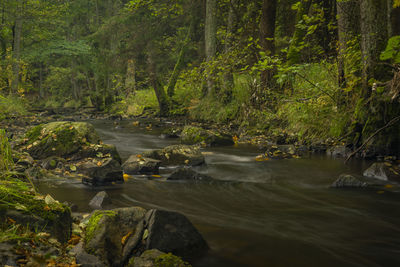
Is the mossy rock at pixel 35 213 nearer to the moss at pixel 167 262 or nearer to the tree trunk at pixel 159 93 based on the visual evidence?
the moss at pixel 167 262

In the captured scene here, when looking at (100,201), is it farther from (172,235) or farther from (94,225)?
(172,235)

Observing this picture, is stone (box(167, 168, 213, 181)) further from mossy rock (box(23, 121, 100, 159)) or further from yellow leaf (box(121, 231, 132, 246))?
yellow leaf (box(121, 231, 132, 246))

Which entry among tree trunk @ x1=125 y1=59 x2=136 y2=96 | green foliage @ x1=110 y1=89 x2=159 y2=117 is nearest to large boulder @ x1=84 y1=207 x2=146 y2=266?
green foliage @ x1=110 y1=89 x2=159 y2=117

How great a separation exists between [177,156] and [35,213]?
4.39 meters

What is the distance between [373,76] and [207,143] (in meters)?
4.68

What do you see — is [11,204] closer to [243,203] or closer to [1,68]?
[243,203]

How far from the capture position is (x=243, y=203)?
4.57 meters

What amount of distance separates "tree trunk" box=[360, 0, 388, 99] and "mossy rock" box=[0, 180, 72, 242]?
247 inches

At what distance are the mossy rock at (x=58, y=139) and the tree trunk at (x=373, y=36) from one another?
611 cm

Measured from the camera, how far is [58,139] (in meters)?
7.02

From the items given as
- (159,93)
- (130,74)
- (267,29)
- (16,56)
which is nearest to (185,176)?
(267,29)

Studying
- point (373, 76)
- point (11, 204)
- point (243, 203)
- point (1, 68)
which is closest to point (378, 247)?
point (243, 203)

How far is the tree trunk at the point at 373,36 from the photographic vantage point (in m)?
6.48

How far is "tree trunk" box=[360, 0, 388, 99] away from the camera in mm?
6477
